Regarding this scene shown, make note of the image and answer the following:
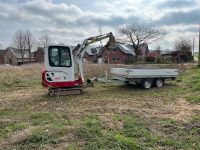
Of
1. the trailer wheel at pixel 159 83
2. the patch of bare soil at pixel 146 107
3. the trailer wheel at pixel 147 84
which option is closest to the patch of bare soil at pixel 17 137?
the patch of bare soil at pixel 146 107

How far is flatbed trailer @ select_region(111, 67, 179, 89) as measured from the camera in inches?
633

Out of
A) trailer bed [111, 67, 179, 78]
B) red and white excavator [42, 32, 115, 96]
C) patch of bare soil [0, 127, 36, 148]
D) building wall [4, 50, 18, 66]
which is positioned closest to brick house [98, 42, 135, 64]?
building wall [4, 50, 18, 66]

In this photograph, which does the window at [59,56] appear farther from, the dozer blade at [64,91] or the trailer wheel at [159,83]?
the trailer wheel at [159,83]

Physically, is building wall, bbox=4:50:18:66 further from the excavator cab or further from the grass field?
the excavator cab

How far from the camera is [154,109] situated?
35.1 ft

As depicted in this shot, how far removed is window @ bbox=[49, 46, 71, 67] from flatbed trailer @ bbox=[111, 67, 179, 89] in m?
3.59

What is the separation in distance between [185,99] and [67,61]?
549cm

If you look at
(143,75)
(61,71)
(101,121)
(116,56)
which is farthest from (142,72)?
(116,56)

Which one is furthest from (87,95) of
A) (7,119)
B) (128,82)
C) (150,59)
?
(150,59)

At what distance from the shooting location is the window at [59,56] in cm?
1362

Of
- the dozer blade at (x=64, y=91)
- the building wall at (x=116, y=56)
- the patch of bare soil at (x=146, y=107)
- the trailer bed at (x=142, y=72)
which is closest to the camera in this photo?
the patch of bare soil at (x=146, y=107)

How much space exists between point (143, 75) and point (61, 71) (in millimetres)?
4870

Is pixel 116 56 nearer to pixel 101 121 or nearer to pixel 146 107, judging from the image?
pixel 146 107

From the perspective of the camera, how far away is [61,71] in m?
13.8
